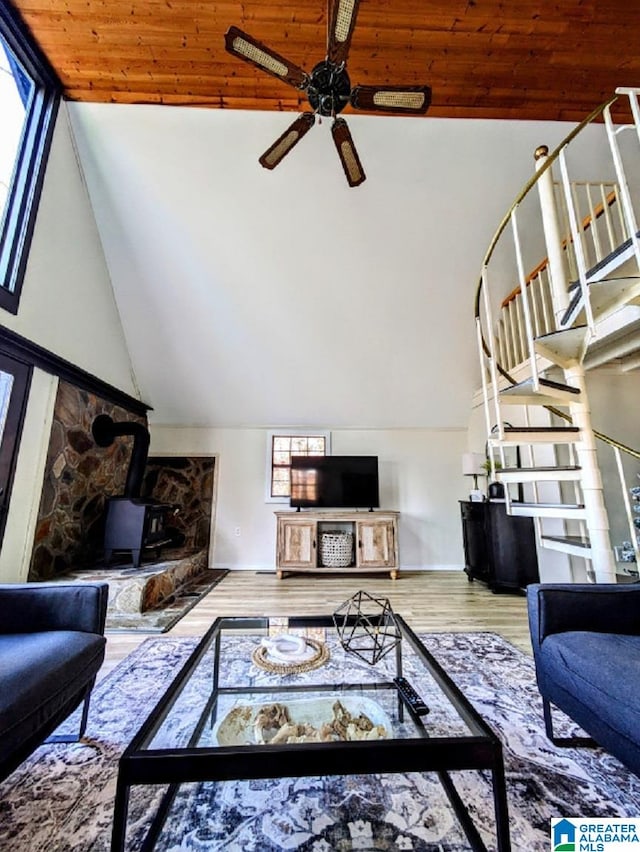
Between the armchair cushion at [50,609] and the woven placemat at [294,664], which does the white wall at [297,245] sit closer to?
the armchair cushion at [50,609]

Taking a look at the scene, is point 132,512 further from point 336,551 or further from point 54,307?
point 336,551

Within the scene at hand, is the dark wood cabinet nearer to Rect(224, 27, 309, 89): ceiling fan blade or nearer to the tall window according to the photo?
Rect(224, 27, 309, 89): ceiling fan blade

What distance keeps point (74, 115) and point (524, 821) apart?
5.62 meters

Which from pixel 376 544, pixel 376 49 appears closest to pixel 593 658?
pixel 376 544

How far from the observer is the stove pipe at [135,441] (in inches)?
163

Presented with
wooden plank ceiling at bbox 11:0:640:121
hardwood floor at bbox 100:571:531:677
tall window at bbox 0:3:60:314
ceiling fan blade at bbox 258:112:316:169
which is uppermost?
wooden plank ceiling at bbox 11:0:640:121

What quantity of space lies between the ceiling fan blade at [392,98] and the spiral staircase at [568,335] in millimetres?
938

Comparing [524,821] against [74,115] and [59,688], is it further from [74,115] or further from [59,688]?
[74,115]

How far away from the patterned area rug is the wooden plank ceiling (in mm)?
4614

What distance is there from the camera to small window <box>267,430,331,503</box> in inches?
216

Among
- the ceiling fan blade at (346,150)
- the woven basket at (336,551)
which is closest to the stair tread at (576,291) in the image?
the ceiling fan blade at (346,150)

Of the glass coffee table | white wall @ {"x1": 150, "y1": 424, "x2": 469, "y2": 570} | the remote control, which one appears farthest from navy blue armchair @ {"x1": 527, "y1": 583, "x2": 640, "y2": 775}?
white wall @ {"x1": 150, "y1": 424, "x2": 469, "y2": 570}

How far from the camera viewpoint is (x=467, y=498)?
17.5 ft

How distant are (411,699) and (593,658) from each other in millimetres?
728
